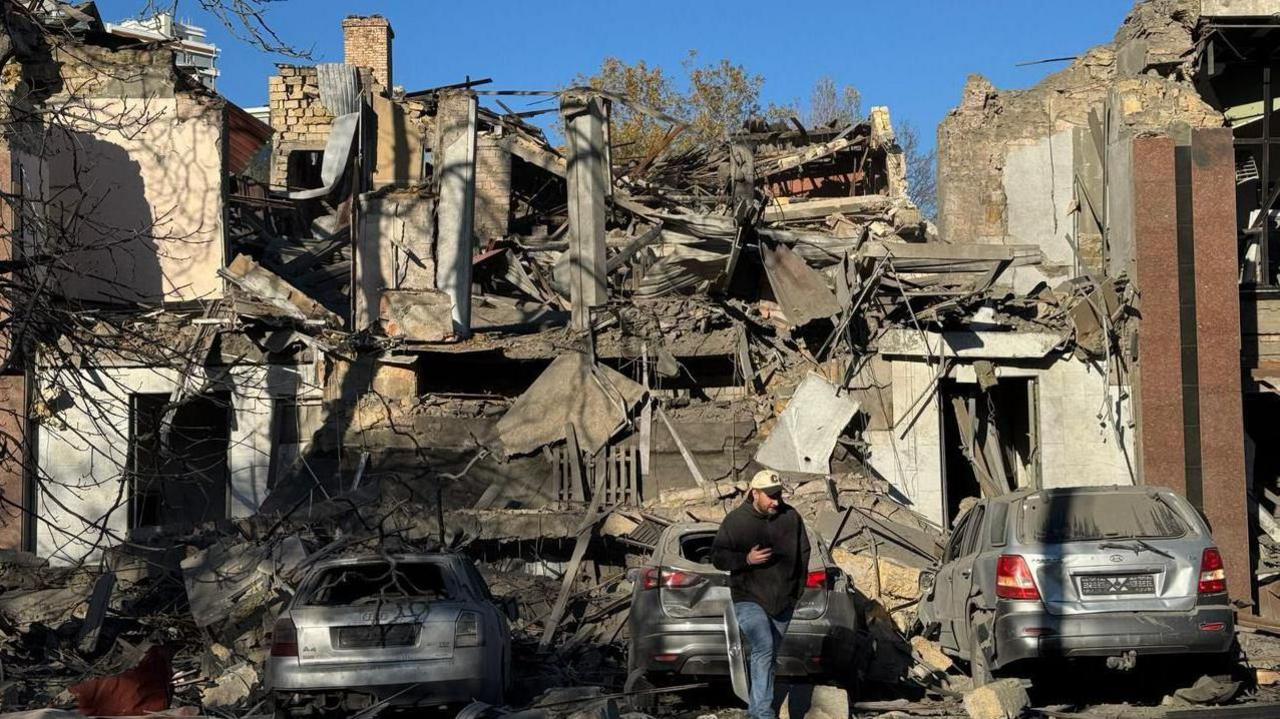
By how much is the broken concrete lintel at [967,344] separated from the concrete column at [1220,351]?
1983 millimetres

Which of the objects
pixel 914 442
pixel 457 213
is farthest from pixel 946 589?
pixel 457 213

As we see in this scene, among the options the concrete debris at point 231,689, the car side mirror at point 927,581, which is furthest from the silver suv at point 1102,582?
the concrete debris at point 231,689

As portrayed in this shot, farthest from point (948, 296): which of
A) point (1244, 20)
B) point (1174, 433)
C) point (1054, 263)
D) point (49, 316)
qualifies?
point (49, 316)

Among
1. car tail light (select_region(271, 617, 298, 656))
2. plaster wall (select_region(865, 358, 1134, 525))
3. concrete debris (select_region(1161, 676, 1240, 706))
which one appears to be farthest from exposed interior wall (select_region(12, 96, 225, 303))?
concrete debris (select_region(1161, 676, 1240, 706))

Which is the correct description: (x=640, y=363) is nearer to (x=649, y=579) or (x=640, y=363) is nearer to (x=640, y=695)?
(x=649, y=579)

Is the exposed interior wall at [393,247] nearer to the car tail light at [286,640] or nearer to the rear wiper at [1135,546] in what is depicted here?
the car tail light at [286,640]

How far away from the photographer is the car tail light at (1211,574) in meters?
10.1

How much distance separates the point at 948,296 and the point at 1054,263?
5.43m

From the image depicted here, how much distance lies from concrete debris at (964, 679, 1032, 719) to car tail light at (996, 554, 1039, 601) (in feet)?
2.27

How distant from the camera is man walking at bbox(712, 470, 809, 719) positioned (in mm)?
8945

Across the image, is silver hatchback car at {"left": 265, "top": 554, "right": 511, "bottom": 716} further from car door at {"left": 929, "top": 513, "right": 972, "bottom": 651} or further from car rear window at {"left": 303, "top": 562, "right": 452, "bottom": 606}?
car door at {"left": 929, "top": 513, "right": 972, "bottom": 651}

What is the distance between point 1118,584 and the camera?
1016 centimetres

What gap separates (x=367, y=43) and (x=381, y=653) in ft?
82.5

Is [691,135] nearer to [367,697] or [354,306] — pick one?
[354,306]
